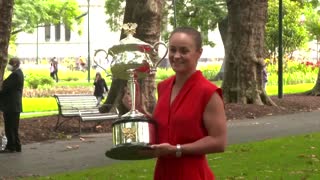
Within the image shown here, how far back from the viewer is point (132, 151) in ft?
13.8

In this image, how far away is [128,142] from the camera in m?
4.20

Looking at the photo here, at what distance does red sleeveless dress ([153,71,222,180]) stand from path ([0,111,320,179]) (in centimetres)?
646

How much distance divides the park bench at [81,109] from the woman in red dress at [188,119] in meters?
11.9

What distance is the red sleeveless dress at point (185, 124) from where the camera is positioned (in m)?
4.13

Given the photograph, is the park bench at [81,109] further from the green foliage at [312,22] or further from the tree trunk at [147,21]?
the green foliage at [312,22]

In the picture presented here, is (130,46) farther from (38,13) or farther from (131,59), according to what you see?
(38,13)

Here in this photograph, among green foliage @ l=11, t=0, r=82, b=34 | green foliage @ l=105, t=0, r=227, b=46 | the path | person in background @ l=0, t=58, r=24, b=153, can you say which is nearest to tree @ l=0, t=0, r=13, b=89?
person in background @ l=0, t=58, r=24, b=153

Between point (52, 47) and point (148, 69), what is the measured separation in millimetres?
77949

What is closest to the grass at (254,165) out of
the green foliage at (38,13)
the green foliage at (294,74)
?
the green foliage at (294,74)

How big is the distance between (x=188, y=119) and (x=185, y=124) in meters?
0.03

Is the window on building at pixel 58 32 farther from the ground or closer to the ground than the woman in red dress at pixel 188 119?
farther from the ground

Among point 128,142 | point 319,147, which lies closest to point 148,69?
point 128,142

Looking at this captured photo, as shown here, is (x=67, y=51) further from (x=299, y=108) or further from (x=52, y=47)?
→ (x=299, y=108)

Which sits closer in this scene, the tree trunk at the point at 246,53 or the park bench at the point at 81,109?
the park bench at the point at 81,109
